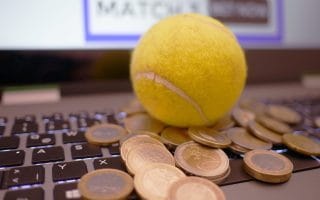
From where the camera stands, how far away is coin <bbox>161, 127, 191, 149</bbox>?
0.31 metres

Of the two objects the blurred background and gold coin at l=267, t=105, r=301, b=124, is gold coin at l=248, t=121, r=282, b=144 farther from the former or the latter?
the blurred background

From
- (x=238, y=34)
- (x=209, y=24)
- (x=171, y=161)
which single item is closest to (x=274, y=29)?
(x=238, y=34)

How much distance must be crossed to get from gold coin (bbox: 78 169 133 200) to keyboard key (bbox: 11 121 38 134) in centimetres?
13

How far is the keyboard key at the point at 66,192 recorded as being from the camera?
8.8 inches

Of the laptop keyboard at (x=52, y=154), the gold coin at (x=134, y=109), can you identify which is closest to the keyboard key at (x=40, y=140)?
the laptop keyboard at (x=52, y=154)

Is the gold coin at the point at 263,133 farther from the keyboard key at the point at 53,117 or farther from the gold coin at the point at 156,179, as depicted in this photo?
the keyboard key at the point at 53,117

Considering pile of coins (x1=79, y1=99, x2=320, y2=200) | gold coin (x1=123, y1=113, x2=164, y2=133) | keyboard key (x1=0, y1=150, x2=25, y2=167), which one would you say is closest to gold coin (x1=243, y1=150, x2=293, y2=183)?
pile of coins (x1=79, y1=99, x2=320, y2=200)

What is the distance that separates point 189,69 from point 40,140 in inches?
7.1

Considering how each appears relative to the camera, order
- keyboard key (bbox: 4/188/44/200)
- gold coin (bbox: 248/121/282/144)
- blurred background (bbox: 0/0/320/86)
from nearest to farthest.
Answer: keyboard key (bbox: 4/188/44/200), gold coin (bbox: 248/121/282/144), blurred background (bbox: 0/0/320/86)

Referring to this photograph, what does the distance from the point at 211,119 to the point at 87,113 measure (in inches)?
7.2

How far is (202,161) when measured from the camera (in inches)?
10.9

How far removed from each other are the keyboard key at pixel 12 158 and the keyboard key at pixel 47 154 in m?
0.01

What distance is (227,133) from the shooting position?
1.10 feet

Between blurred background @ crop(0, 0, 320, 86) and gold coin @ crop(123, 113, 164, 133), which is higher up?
blurred background @ crop(0, 0, 320, 86)
